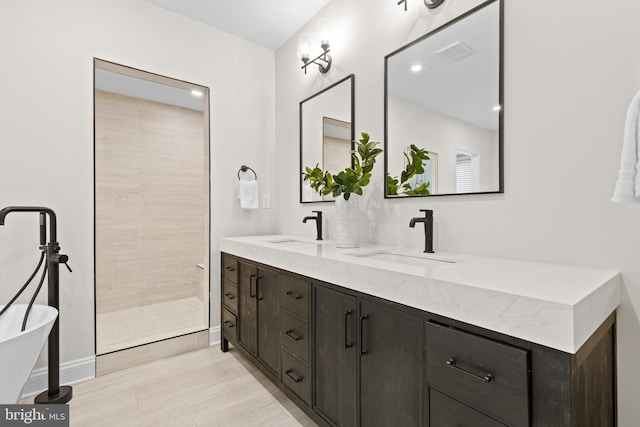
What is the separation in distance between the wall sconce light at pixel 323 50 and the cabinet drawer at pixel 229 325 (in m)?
2.01

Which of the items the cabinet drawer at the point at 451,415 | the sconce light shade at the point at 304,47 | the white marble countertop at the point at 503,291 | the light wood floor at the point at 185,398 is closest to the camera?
the white marble countertop at the point at 503,291

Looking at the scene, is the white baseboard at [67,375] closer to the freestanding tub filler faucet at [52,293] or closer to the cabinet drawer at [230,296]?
the freestanding tub filler faucet at [52,293]

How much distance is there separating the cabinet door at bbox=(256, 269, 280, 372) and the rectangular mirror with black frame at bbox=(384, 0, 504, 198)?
2.89ft

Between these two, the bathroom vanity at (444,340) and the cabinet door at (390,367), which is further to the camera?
the cabinet door at (390,367)

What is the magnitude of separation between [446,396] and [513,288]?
40 centimetres

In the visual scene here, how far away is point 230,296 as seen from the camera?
2.39 meters

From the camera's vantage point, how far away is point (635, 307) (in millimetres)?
1052

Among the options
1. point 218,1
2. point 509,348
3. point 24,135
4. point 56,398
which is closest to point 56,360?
point 56,398

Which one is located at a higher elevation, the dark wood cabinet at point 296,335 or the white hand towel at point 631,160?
the white hand towel at point 631,160

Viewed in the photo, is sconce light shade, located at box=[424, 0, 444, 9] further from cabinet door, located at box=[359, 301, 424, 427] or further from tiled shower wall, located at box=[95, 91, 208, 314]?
tiled shower wall, located at box=[95, 91, 208, 314]

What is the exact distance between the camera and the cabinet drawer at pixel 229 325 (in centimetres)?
230

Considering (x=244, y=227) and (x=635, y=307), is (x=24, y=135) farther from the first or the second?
(x=635, y=307)

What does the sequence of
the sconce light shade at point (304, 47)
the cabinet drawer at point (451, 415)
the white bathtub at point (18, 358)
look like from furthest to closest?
the sconce light shade at point (304, 47) < the white bathtub at point (18, 358) < the cabinet drawer at point (451, 415)

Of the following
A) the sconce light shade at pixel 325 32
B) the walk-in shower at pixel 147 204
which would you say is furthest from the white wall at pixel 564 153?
the walk-in shower at pixel 147 204
